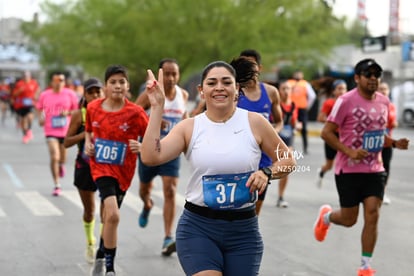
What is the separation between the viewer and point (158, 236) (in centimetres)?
964

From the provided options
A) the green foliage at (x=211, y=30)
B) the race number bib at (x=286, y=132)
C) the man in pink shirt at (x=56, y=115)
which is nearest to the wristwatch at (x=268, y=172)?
the race number bib at (x=286, y=132)

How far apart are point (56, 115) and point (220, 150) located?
30.5 ft

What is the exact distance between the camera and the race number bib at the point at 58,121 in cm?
1397

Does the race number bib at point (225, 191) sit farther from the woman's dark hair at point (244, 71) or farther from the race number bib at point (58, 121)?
the race number bib at point (58, 121)

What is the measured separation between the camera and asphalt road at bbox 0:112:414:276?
26.2ft

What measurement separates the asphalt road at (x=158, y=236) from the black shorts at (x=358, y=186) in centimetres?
36

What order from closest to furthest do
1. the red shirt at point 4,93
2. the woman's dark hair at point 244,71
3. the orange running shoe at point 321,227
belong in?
the woman's dark hair at point 244,71, the orange running shoe at point 321,227, the red shirt at point 4,93

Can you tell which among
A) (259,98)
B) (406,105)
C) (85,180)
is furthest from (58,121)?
(406,105)

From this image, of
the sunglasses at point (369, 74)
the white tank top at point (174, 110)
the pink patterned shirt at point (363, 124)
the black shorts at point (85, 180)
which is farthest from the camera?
the white tank top at point (174, 110)

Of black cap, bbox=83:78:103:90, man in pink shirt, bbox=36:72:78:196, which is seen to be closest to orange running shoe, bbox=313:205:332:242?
black cap, bbox=83:78:103:90

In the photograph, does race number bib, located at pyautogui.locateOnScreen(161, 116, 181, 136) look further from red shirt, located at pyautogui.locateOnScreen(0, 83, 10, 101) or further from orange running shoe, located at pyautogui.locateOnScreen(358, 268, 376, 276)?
red shirt, located at pyautogui.locateOnScreen(0, 83, 10, 101)

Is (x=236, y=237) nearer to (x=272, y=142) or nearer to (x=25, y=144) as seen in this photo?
(x=272, y=142)

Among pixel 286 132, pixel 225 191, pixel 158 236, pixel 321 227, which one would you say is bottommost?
pixel 158 236

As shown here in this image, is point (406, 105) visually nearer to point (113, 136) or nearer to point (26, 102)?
point (26, 102)
